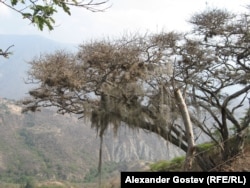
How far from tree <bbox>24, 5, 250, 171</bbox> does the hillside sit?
69573mm

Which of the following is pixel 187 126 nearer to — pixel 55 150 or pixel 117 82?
pixel 117 82

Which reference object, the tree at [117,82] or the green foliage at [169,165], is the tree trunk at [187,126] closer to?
the tree at [117,82]

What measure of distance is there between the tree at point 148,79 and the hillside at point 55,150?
69573mm

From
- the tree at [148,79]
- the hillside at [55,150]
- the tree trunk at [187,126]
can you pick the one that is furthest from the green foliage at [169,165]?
the hillside at [55,150]

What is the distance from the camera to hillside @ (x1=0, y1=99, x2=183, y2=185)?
9344 centimetres

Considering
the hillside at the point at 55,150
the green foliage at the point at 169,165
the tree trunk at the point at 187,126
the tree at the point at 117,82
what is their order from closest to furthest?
the tree trunk at the point at 187,126
the tree at the point at 117,82
the green foliage at the point at 169,165
the hillside at the point at 55,150

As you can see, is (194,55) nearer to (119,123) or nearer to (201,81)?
(201,81)

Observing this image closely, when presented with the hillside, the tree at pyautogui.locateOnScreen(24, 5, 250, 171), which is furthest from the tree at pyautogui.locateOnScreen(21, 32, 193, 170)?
the hillside

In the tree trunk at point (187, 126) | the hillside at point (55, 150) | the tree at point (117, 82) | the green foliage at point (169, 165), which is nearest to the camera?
the tree trunk at point (187, 126)

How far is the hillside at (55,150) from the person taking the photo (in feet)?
307

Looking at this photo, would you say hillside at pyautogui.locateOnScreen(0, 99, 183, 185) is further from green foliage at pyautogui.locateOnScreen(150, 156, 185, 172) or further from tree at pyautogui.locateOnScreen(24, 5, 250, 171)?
tree at pyautogui.locateOnScreen(24, 5, 250, 171)

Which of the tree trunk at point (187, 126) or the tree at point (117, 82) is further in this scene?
the tree at point (117, 82)

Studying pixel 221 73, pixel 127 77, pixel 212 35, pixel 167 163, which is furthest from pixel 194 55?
pixel 167 163

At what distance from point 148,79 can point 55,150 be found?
101 m
